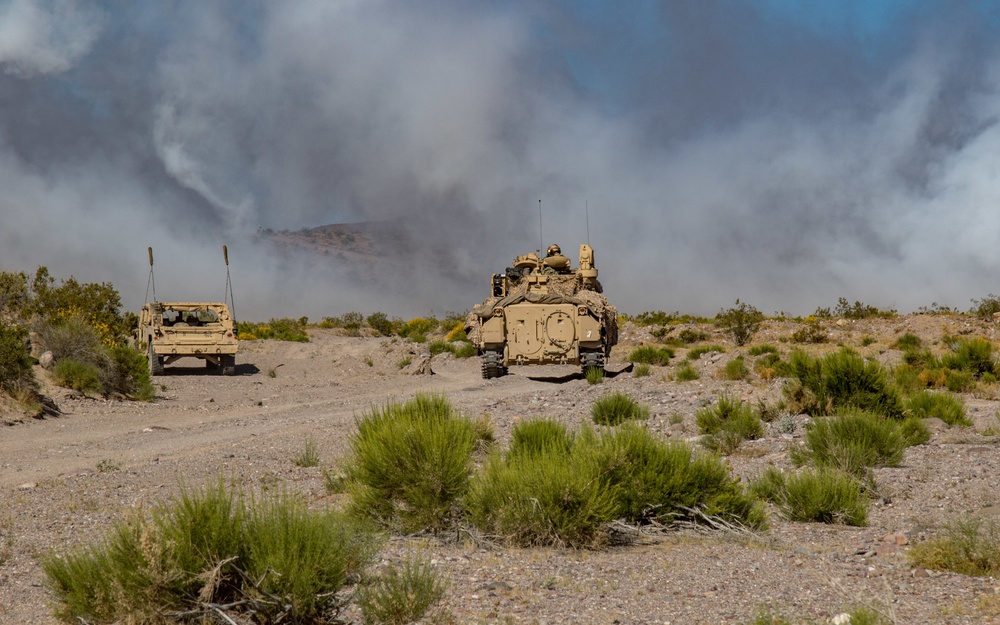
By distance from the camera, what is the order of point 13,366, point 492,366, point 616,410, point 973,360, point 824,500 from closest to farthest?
1. point 824,500
2. point 616,410
3. point 13,366
4. point 973,360
5. point 492,366

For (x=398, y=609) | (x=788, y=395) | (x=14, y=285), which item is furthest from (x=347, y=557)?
(x=14, y=285)

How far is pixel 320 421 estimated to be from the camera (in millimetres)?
14664

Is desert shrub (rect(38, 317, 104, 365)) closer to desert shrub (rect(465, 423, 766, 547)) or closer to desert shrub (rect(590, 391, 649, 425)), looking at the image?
desert shrub (rect(590, 391, 649, 425))

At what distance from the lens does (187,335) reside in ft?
83.9

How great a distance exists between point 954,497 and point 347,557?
18.2ft

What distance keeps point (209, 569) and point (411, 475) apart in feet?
→ 8.05

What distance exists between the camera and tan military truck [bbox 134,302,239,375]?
82.5 feet

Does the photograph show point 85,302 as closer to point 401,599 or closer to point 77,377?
point 77,377

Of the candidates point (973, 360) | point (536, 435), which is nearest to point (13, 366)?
point (536, 435)

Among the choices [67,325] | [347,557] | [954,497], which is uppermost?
[67,325]

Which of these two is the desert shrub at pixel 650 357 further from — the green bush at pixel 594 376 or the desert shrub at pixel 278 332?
the desert shrub at pixel 278 332

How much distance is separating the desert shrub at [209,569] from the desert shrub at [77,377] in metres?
15.5

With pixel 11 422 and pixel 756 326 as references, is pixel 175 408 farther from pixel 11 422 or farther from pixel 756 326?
pixel 756 326

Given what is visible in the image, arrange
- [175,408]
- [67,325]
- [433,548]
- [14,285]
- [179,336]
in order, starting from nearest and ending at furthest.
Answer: [433,548] < [175,408] < [67,325] < [179,336] < [14,285]
